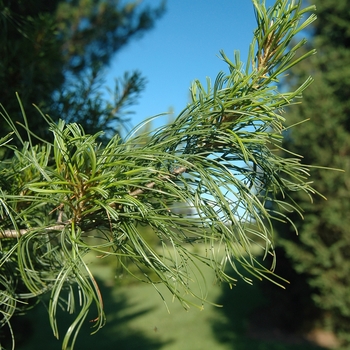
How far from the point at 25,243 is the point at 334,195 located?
14.1 ft

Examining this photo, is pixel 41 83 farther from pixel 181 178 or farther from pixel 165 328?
pixel 165 328

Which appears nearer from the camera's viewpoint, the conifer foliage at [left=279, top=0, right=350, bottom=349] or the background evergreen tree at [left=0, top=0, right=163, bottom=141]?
the background evergreen tree at [left=0, top=0, right=163, bottom=141]

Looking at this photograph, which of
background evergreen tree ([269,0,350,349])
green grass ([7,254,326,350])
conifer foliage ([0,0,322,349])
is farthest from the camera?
green grass ([7,254,326,350])

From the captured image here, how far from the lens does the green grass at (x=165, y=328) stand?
220 inches

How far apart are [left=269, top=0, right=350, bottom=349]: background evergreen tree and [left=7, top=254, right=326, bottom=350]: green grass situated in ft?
4.86

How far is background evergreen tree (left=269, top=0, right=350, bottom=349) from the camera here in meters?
4.34

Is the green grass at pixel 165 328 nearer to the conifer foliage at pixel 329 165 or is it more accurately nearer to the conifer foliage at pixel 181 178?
the conifer foliage at pixel 329 165

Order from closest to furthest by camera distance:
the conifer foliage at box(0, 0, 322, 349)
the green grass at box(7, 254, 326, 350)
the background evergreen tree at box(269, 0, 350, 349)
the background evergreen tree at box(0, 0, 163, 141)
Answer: the conifer foliage at box(0, 0, 322, 349)
the background evergreen tree at box(0, 0, 163, 141)
the background evergreen tree at box(269, 0, 350, 349)
the green grass at box(7, 254, 326, 350)

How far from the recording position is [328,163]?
456 cm

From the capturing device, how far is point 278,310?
632 cm

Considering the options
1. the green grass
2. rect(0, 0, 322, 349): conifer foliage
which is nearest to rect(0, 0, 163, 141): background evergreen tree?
rect(0, 0, 322, 349): conifer foliage

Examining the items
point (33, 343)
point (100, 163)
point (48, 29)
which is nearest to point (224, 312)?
point (33, 343)

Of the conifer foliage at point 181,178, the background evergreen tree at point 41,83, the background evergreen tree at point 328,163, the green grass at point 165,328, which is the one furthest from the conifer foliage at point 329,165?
the conifer foliage at point 181,178

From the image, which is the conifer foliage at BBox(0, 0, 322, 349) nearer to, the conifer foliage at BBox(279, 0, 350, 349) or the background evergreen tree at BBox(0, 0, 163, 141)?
the background evergreen tree at BBox(0, 0, 163, 141)
